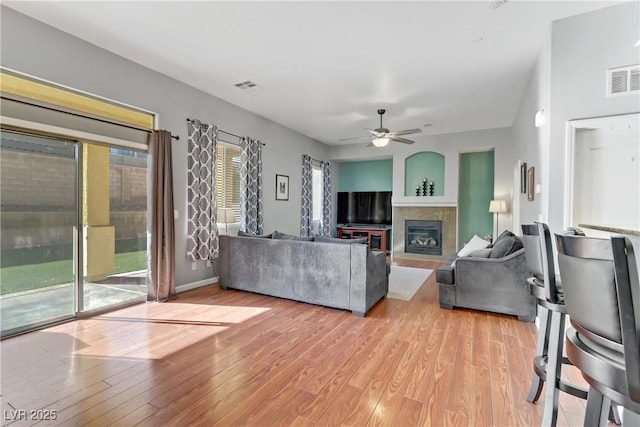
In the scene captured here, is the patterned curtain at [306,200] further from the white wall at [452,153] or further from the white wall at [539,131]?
the white wall at [539,131]

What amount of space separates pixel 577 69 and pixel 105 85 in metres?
4.85

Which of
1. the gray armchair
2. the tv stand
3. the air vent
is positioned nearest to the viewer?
the gray armchair

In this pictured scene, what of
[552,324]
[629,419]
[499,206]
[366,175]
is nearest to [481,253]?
[552,324]

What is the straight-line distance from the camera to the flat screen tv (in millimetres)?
8219

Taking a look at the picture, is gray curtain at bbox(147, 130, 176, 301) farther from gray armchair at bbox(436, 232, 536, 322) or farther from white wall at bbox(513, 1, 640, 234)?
Answer: white wall at bbox(513, 1, 640, 234)

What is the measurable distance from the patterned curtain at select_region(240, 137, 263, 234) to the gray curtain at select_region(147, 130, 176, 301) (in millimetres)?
1526

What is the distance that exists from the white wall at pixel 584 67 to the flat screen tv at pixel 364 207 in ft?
17.5

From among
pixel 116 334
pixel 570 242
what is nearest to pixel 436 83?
pixel 570 242

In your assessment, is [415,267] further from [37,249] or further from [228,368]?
[37,249]

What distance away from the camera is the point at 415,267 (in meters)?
6.31

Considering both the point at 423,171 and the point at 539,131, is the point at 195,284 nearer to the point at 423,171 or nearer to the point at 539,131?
the point at 539,131

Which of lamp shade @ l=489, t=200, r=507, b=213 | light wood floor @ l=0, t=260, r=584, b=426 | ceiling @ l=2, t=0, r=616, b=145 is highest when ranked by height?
ceiling @ l=2, t=0, r=616, b=145

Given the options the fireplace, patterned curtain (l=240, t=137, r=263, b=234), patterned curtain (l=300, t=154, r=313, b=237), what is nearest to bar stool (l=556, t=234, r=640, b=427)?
patterned curtain (l=240, t=137, r=263, b=234)

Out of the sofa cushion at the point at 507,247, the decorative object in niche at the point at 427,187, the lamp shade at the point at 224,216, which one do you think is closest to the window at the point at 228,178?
the lamp shade at the point at 224,216
